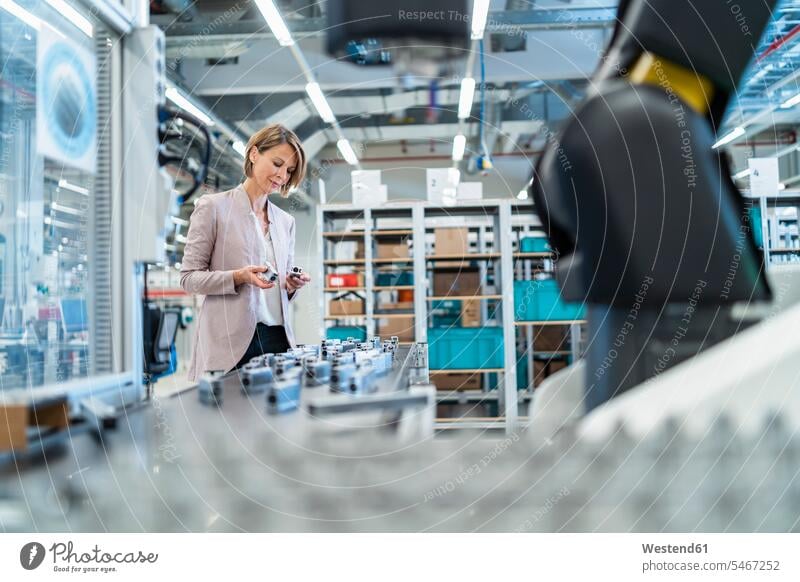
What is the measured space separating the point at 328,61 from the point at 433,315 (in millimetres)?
1803

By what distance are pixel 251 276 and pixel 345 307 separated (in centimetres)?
177

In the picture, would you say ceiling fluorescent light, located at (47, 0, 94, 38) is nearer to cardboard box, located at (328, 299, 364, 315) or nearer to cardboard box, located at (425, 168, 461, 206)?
cardboard box, located at (425, 168, 461, 206)

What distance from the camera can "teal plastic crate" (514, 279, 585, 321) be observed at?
4.79ft

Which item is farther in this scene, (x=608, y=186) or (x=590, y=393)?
(x=590, y=393)

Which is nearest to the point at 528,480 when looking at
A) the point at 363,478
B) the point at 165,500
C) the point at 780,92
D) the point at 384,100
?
the point at 363,478

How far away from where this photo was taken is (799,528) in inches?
48.5

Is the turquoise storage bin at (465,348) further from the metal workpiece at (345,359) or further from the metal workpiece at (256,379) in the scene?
the metal workpiece at (256,379)

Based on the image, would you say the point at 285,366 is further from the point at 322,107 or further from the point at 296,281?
the point at 322,107

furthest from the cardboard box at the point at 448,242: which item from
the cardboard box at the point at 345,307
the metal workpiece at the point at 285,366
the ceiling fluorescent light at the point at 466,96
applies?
the metal workpiece at the point at 285,366

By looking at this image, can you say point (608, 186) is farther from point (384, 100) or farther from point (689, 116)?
point (384, 100)

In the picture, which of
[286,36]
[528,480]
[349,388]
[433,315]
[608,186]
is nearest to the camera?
[349,388]

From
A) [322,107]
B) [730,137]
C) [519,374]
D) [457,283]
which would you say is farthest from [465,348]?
[730,137]

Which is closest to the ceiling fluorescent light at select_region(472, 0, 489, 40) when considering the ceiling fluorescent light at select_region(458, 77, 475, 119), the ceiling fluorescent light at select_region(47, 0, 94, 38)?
the ceiling fluorescent light at select_region(458, 77, 475, 119)

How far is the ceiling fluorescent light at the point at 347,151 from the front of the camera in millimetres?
1803
